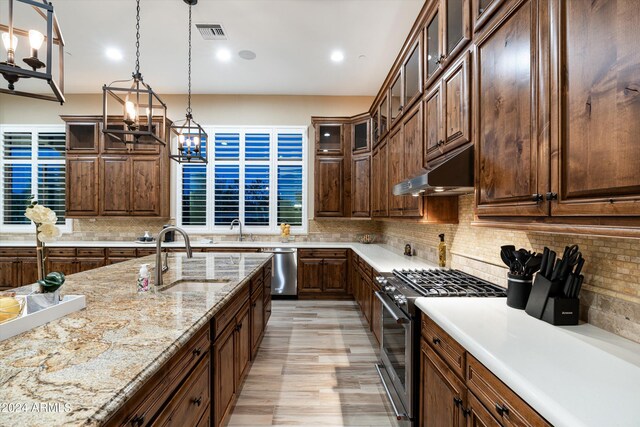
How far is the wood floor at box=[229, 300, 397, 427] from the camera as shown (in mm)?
2145

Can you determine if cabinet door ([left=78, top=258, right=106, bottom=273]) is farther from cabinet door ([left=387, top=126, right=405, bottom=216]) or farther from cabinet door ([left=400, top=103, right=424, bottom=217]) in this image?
cabinet door ([left=400, top=103, right=424, bottom=217])

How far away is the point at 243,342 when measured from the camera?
2.32m

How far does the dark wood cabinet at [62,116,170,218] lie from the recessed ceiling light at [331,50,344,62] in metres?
3.22

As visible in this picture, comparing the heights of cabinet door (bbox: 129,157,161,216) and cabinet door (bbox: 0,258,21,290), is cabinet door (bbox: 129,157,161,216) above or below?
above

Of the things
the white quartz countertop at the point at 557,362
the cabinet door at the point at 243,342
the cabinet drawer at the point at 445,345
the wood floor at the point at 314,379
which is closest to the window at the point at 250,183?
the wood floor at the point at 314,379

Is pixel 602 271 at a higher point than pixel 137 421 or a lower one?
higher

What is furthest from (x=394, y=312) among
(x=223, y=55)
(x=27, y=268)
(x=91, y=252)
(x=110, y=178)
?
(x=27, y=268)

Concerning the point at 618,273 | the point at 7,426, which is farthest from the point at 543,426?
the point at 7,426

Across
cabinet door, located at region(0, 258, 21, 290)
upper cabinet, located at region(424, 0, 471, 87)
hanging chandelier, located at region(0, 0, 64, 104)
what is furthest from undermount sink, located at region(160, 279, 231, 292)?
cabinet door, located at region(0, 258, 21, 290)

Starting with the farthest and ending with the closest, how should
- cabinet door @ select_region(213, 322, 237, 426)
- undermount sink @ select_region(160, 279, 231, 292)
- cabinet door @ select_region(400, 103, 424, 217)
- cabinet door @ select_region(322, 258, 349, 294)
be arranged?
cabinet door @ select_region(322, 258, 349, 294), cabinet door @ select_region(400, 103, 424, 217), undermount sink @ select_region(160, 279, 231, 292), cabinet door @ select_region(213, 322, 237, 426)

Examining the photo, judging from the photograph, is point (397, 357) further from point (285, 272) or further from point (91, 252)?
point (91, 252)

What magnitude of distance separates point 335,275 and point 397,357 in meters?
2.83

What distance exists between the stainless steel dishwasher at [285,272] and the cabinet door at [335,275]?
0.48m

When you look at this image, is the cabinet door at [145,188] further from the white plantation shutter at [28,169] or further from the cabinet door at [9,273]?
the cabinet door at [9,273]
